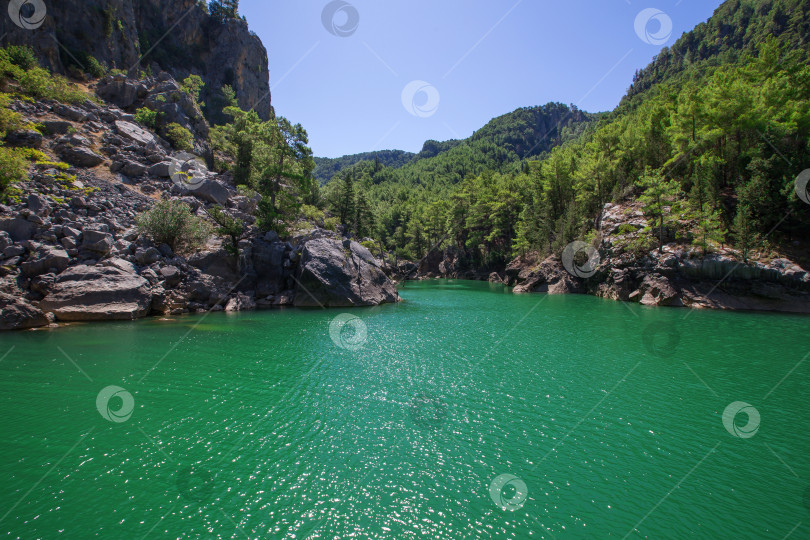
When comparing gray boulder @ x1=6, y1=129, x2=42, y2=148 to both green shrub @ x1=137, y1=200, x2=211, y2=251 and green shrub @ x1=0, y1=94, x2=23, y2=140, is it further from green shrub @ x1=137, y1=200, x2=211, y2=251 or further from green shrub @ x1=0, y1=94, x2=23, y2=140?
green shrub @ x1=137, y1=200, x2=211, y2=251

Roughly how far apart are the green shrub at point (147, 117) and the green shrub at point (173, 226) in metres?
20.7

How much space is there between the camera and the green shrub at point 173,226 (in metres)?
27.6

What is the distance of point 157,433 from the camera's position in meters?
9.54

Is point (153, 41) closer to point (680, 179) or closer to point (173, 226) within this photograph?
point (173, 226)

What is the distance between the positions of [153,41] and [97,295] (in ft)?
238

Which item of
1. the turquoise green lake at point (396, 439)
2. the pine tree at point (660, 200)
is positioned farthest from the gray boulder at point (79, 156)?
the pine tree at point (660, 200)

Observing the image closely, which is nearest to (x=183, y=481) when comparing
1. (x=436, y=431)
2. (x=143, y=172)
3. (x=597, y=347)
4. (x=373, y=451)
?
(x=373, y=451)

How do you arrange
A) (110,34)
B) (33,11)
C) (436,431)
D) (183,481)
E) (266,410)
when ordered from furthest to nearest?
(110,34), (33,11), (266,410), (436,431), (183,481)

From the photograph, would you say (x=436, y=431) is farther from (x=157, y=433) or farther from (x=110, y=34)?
(x=110, y=34)

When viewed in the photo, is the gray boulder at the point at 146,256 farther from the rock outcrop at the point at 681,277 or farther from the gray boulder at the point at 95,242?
the rock outcrop at the point at 681,277

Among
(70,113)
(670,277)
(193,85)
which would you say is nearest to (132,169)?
(70,113)

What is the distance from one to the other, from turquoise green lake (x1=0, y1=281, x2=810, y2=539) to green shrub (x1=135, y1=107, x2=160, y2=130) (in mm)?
35069

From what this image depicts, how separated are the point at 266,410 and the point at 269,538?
18.4 feet

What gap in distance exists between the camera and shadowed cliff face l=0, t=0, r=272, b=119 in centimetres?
4009
